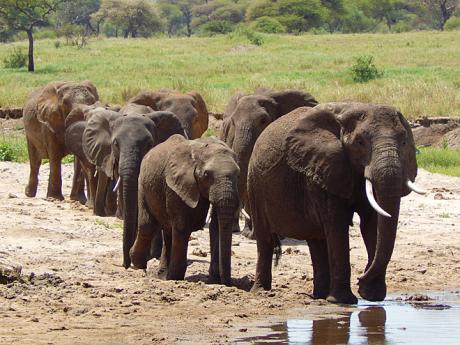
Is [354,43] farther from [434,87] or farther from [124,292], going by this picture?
[124,292]

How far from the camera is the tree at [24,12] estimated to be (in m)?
45.6

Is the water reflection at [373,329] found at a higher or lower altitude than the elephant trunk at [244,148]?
lower

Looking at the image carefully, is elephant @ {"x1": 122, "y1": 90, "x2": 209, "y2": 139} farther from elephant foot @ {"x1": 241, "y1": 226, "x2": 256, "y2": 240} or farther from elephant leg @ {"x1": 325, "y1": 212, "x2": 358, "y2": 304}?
elephant leg @ {"x1": 325, "y1": 212, "x2": 358, "y2": 304}

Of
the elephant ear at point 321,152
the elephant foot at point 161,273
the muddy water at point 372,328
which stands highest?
the elephant ear at point 321,152

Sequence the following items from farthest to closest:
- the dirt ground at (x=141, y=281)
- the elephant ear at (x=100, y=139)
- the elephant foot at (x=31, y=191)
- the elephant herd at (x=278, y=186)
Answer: the elephant foot at (x=31, y=191) → the elephant ear at (x=100, y=139) → the elephant herd at (x=278, y=186) → the dirt ground at (x=141, y=281)

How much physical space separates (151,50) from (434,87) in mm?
25868

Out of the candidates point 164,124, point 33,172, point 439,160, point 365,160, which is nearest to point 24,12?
point 439,160

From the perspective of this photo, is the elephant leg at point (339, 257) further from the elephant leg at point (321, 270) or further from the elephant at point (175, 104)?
the elephant at point (175, 104)

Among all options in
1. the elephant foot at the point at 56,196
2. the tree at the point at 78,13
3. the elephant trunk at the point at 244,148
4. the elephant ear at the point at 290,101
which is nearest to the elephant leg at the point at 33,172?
the elephant foot at the point at 56,196

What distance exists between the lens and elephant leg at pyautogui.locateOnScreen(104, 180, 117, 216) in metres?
14.1

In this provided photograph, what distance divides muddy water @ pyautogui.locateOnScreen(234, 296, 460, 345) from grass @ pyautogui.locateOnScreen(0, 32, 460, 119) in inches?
584

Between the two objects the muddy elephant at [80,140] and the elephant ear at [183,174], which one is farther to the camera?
the muddy elephant at [80,140]

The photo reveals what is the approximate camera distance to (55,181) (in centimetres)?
1647

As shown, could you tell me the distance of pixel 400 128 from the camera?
8414mm
